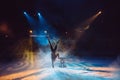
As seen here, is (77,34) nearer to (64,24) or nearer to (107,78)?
(64,24)

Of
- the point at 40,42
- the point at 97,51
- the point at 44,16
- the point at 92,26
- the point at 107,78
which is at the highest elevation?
the point at 44,16

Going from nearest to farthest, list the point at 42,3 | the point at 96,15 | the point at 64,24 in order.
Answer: the point at 42,3, the point at 96,15, the point at 64,24

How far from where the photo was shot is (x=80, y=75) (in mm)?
11000

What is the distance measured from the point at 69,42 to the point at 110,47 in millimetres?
4836

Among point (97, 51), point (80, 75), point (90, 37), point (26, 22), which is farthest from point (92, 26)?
point (80, 75)

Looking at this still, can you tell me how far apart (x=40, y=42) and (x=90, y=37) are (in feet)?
20.1

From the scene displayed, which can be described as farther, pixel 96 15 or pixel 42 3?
pixel 96 15

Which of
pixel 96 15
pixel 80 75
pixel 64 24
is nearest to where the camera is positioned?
pixel 80 75

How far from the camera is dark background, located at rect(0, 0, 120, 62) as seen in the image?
20.5 meters

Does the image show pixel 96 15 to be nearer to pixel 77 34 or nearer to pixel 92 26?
pixel 92 26

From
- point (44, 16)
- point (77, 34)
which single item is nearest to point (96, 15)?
point (77, 34)

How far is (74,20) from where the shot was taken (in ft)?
75.2

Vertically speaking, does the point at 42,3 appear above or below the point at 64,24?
above

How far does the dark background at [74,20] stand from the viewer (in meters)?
20.5
